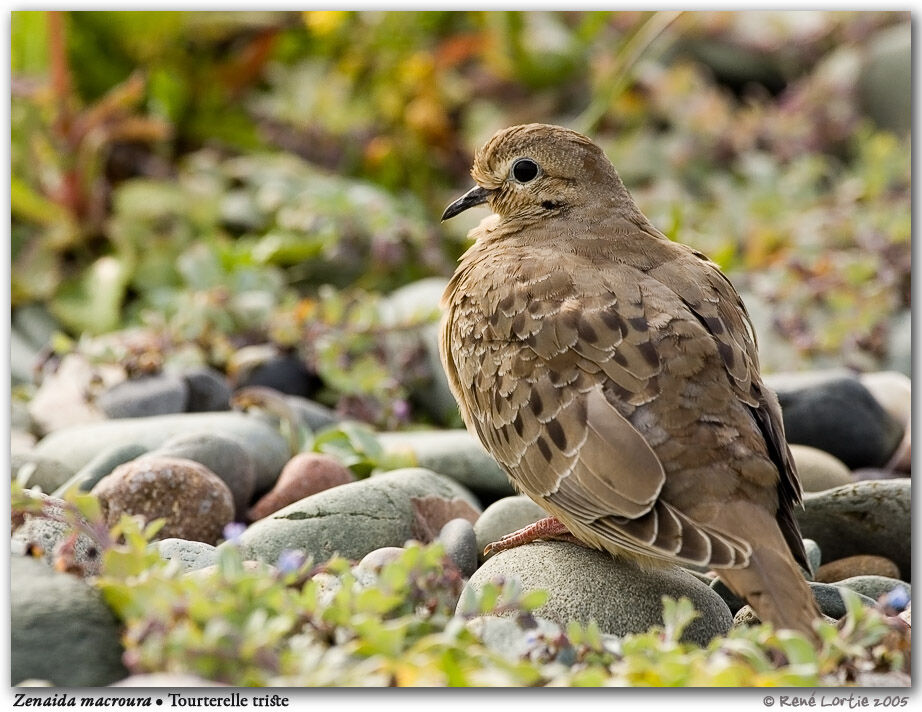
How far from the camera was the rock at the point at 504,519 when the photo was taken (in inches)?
165

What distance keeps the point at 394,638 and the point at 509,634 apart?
0.37m

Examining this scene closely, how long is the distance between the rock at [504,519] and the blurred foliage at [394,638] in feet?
3.17

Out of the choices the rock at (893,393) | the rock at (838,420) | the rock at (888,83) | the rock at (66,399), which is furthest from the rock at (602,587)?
the rock at (888,83)

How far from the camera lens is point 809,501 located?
171 inches

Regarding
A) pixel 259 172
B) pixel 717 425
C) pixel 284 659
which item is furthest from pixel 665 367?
pixel 259 172

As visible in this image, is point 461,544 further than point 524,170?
No

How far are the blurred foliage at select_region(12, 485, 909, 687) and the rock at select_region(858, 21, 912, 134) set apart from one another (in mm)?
5884

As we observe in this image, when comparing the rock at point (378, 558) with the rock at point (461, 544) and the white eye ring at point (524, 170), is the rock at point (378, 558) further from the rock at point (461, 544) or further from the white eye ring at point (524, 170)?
the white eye ring at point (524, 170)

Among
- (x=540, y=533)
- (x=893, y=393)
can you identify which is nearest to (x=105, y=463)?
(x=540, y=533)

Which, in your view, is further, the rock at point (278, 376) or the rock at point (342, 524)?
the rock at point (278, 376)

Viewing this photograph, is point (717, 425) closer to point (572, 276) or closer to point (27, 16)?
point (572, 276)

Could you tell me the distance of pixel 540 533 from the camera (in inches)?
154

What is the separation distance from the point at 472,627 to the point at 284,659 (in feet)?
1.73

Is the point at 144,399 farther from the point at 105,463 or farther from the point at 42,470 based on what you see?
the point at 105,463
